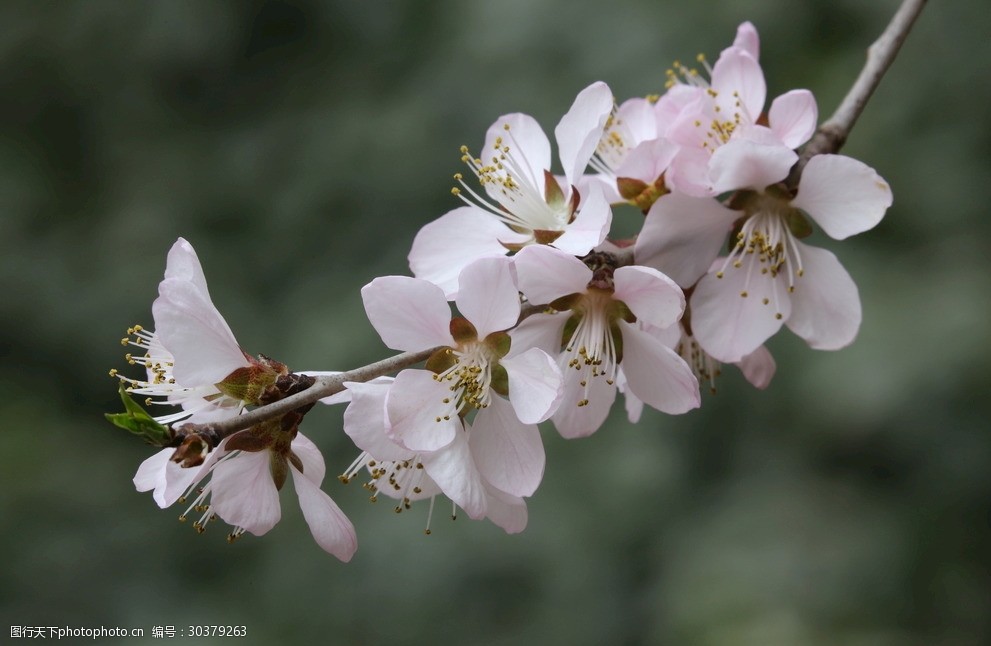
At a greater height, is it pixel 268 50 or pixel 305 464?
pixel 268 50

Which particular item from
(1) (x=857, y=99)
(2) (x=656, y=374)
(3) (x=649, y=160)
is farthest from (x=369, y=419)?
(1) (x=857, y=99)

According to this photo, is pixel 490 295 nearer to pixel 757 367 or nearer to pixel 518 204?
pixel 518 204

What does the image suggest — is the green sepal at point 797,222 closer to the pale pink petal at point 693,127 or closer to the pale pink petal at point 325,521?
the pale pink petal at point 693,127

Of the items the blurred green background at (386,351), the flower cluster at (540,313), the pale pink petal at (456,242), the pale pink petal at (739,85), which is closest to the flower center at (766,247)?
the flower cluster at (540,313)

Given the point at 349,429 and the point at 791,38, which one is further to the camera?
the point at 791,38

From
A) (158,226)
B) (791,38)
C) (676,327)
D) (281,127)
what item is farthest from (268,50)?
(676,327)

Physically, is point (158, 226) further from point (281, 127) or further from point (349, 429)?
point (349, 429)
